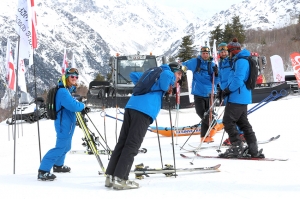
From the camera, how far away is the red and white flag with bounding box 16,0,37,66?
685 cm

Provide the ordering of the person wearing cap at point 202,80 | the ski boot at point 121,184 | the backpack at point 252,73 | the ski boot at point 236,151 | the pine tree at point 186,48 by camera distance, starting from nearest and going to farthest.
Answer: the ski boot at point 121,184
the backpack at point 252,73
the ski boot at point 236,151
the person wearing cap at point 202,80
the pine tree at point 186,48

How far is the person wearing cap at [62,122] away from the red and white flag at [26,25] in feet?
6.54

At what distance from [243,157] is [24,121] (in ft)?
46.1

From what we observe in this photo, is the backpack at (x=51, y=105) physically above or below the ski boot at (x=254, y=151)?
above

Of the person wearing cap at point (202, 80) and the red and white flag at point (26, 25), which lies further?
the person wearing cap at point (202, 80)

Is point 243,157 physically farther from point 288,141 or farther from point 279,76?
point 279,76

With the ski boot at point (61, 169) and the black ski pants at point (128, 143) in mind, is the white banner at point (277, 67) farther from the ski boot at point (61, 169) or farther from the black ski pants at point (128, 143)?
the black ski pants at point (128, 143)

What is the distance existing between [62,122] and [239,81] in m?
2.68

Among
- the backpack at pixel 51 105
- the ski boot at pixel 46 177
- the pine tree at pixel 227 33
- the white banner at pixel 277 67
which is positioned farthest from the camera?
the pine tree at pixel 227 33

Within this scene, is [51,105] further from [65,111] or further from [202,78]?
[202,78]

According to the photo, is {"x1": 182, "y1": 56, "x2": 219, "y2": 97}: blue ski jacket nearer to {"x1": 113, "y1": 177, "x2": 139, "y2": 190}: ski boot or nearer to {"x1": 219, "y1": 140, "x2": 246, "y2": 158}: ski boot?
{"x1": 219, "y1": 140, "x2": 246, "y2": 158}: ski boot

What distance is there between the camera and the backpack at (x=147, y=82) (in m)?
4.35

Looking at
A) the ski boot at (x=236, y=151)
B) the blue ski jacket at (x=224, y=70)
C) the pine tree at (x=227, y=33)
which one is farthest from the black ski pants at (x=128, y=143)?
the pine tree at (x=227, y=33)

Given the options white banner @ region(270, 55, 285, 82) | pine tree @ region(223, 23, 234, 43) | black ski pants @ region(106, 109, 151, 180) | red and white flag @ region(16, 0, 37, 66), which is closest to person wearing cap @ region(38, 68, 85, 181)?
black ski pants @ region(106, 109, 151, 180)
